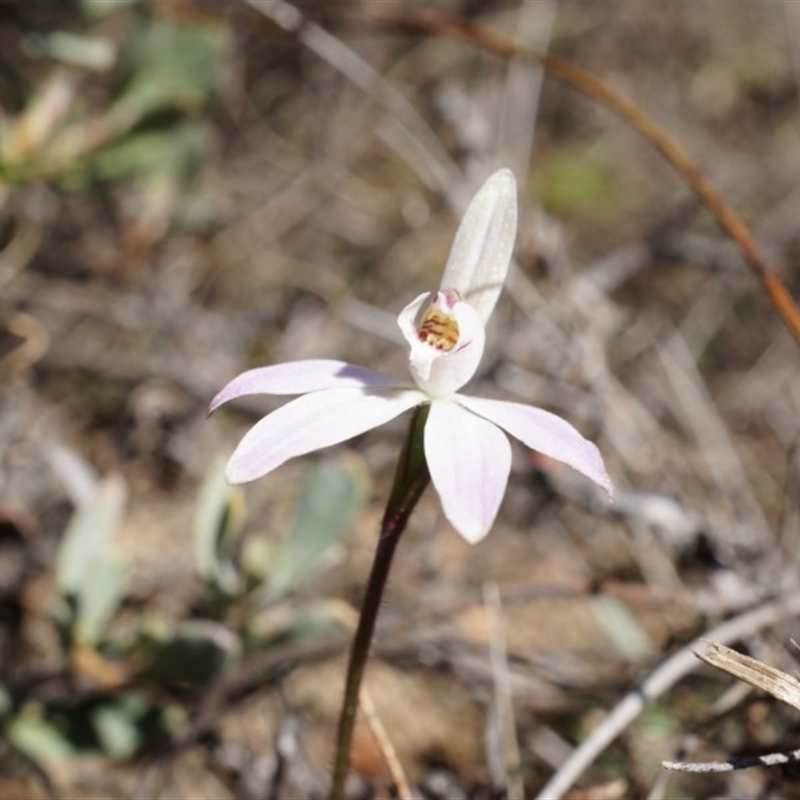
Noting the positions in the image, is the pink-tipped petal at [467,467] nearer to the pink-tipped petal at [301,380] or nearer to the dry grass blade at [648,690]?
the pink-tipped petal at [301,380]

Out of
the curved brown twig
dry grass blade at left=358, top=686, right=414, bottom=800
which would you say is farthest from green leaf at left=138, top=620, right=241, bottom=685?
the curved brown twig

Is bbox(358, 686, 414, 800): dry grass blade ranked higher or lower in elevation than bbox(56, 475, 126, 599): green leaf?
higher

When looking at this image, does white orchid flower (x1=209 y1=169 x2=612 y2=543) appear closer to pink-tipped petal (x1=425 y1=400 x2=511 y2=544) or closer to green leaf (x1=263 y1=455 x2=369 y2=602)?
pink-tipped petal (x1=425 y1=400 x2=511 y2=544)

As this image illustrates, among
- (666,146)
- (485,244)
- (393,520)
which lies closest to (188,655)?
(393,520)

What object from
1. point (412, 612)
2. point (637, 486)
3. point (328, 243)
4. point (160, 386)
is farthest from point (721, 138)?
point (412, 612)

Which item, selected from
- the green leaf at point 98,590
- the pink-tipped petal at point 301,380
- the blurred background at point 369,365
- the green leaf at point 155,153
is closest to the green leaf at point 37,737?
the blurred background at point 369,365

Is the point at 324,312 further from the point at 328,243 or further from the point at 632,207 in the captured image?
the point at 632,207

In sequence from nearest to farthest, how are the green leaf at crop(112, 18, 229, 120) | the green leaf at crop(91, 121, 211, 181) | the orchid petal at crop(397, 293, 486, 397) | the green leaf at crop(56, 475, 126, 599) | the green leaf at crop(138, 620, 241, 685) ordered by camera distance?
the orchid petal at crop(397, 293, 486, 397) → the green leaf at crop(138, 620, 241, 685) → the green leaf at crop(56, 475, 126, 599) → the green leaf at crop(91, 121, 211, 181) → the green leaf at crop(112, 18, 229, 120)

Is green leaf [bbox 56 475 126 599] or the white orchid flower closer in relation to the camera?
the white orchid flower
